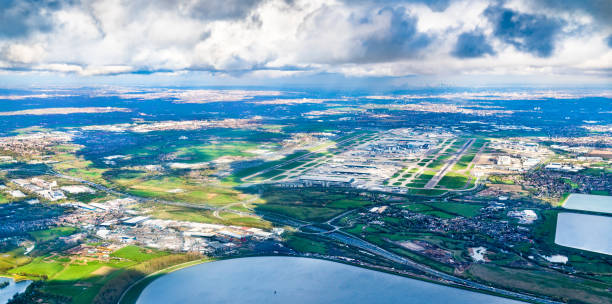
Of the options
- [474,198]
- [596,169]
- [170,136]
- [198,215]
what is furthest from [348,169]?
[170,136]

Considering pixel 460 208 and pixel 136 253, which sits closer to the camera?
pixel 136 253

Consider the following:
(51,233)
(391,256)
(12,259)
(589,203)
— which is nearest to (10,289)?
(12,259)

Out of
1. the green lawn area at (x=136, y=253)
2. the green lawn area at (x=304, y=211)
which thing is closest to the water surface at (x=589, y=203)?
the green lawn area at (x=304, y=211)

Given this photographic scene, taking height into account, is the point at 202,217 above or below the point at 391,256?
below

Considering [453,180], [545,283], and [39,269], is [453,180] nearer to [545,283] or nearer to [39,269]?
[545,283]

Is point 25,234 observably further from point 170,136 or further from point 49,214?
point 170,136

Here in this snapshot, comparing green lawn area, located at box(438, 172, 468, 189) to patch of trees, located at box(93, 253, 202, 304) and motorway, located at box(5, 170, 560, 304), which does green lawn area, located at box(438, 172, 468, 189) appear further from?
patch of trees, located at box(93, 253, 202, 304)
